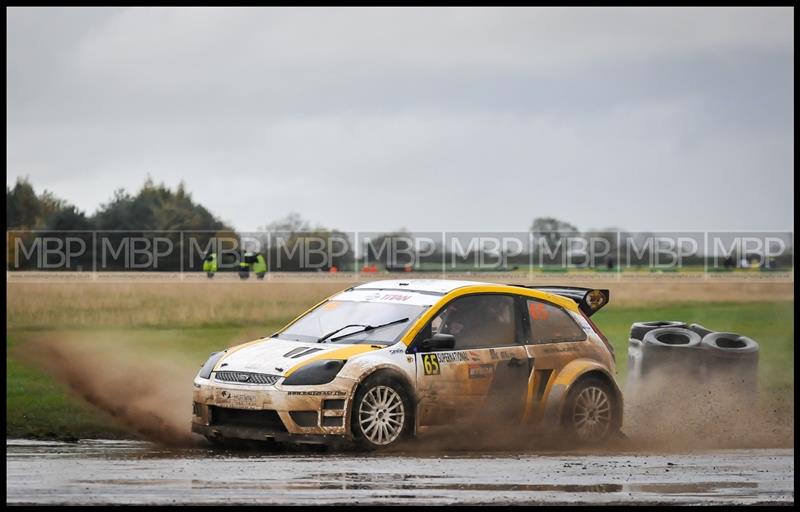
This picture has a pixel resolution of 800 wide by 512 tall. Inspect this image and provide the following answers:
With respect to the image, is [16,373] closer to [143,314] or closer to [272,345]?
[272,345]

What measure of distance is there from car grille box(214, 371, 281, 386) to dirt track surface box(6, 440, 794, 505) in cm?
62

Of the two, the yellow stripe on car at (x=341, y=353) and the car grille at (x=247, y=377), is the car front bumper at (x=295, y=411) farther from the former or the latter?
the yellow stripe on car at (x=341, y=353)

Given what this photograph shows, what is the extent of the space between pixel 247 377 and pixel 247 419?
14.3 inches

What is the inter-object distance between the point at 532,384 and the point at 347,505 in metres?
4.18

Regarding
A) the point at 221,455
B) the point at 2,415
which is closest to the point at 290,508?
the point at 221,455

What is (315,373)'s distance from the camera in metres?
11.5

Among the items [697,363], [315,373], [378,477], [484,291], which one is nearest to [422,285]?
[484,291]

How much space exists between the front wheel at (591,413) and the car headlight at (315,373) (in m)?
2.41

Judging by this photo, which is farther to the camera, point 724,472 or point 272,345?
point 272,345

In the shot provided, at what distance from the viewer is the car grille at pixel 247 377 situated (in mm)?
11602

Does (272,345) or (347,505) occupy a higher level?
(272,345)

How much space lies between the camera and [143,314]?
30172 millimetres

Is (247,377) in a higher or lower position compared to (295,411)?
higher

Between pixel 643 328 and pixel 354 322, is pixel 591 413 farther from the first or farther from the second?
pixel 643 328
